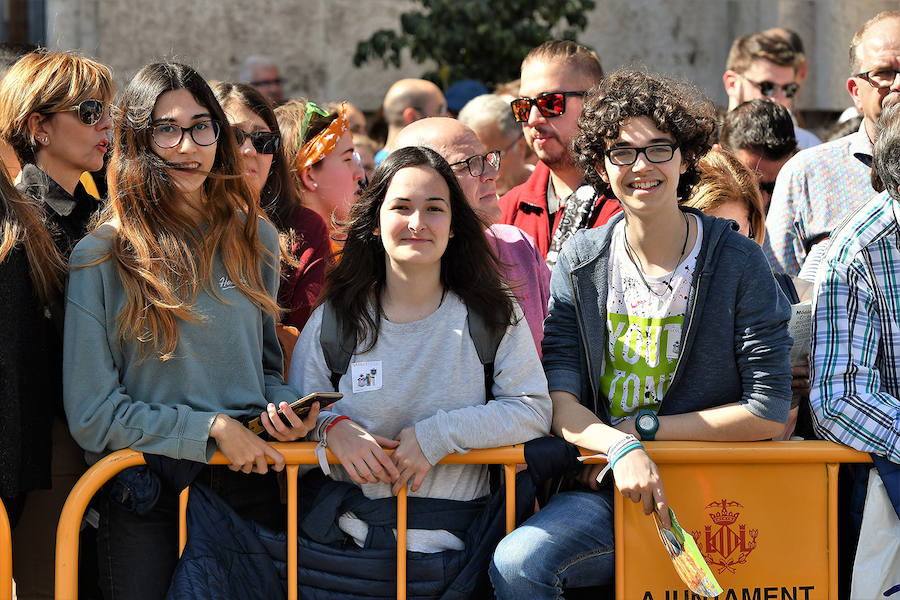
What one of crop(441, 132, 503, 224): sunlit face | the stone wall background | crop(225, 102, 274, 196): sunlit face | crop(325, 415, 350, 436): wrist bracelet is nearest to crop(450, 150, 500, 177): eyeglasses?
crop(441, 132, 503, 224): sunlit face

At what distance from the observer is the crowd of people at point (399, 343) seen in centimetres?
314

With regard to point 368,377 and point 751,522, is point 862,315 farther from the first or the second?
point 368,377

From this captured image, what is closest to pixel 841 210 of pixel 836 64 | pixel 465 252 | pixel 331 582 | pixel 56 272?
pixel 465 252

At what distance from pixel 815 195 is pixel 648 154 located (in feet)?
5.53

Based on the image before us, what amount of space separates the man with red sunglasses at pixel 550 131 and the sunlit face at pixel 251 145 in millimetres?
1126

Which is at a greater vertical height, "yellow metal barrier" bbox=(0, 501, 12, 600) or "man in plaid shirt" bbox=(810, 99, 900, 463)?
"man in plaid shirt" bbox=(810, 99, 900, 463)

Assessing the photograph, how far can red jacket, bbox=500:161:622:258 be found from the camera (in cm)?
444

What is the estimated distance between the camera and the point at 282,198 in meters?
4.37

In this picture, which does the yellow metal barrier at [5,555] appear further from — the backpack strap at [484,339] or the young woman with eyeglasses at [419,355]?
the backpack strap at [484,339]

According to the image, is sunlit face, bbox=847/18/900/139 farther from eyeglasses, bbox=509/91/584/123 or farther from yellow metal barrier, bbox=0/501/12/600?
yellow metal barrier, bbox=0/501/12/600

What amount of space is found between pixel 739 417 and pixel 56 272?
→ 207cm

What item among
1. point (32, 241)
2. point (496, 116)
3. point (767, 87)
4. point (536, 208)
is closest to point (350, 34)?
point (496, 116)

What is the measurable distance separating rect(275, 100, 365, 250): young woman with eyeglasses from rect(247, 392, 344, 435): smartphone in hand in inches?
67.0

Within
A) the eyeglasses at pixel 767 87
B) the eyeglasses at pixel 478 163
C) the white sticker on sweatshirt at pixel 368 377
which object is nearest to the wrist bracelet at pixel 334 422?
the white sticker on sweatshirt at pixel 368 377
